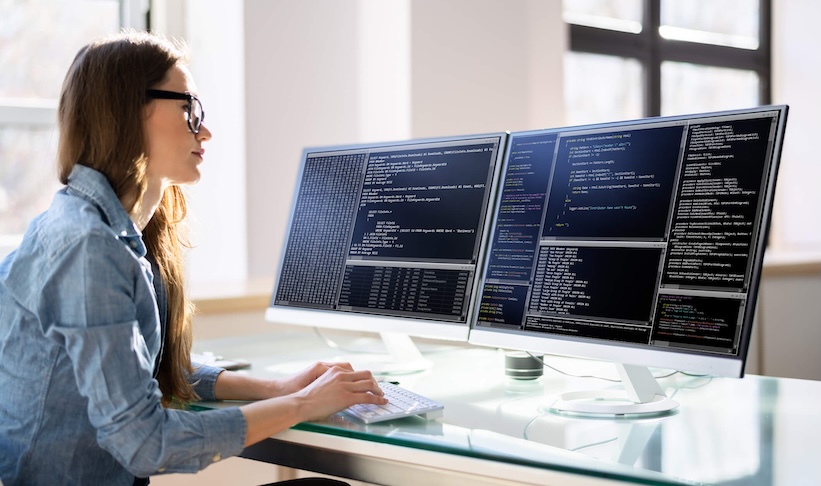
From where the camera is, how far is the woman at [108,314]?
3.72 ft

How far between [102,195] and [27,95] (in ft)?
5.18

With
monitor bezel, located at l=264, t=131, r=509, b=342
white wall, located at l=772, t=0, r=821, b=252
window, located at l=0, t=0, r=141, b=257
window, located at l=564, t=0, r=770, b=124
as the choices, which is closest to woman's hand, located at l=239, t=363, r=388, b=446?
monitor bezel, located at l=264, t=131, r=509, b=342

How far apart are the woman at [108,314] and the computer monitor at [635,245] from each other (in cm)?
31

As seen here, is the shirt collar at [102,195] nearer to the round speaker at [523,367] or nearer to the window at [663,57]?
the round speaker at [523,367]

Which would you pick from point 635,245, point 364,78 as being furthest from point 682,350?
point 364,78

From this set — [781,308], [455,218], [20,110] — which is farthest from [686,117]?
[781,308]

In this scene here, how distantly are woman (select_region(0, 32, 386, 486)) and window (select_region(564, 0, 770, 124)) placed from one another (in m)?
2.66

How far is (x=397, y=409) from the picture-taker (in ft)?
4.49

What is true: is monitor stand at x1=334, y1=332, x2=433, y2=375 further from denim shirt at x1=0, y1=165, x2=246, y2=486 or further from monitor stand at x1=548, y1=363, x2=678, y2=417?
denim shirt at x1=0, y1=165, x2=246, y2=486

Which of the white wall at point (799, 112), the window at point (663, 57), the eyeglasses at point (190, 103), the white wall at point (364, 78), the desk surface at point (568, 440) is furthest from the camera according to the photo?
the white wall at point (799, 112)

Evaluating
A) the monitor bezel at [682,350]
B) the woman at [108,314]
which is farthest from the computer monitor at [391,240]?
the woman at [108,314]

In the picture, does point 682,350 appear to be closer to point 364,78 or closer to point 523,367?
point 523,367

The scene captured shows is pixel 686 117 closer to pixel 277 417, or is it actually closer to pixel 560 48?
pixel 277 417

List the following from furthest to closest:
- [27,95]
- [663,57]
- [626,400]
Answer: [663,57] < [27,95] < [626,400]
